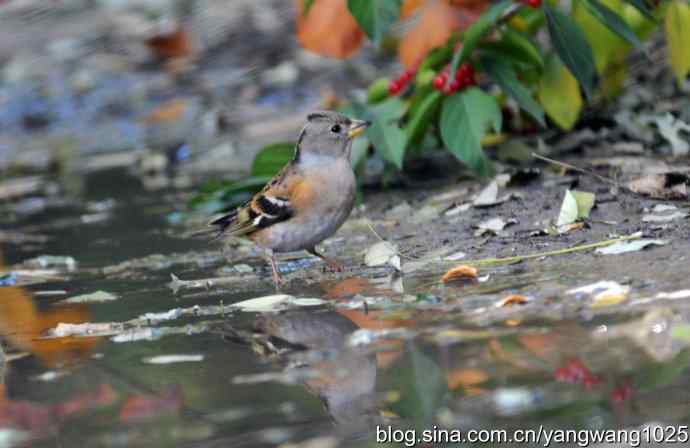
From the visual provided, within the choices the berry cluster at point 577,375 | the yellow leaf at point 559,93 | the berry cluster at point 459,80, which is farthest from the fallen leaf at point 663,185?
the berry cluster at point 577,375

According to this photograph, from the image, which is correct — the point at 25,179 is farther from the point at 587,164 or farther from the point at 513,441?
the point at 513,441

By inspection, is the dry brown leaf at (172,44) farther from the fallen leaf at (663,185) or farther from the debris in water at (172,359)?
the debris in water at (172,359)

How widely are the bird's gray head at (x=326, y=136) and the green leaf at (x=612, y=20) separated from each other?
1.23m

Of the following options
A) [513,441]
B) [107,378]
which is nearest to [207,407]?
Result: [107,378]

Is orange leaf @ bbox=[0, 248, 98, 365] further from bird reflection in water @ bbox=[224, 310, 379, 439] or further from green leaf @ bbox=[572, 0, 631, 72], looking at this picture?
green leaf @ bbox=[572, 0, 631, 72]

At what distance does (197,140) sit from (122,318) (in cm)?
601

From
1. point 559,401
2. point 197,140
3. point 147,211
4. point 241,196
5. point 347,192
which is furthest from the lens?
point 197,140

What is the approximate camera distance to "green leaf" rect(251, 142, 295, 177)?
7.22m

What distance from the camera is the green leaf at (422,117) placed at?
21.8 ft

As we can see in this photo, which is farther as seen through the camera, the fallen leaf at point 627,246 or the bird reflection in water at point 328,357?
the fallen leaf at point 627,246

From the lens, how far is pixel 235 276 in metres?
6.09

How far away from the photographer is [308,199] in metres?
5.96

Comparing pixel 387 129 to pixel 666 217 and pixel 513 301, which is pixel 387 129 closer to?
pixel 666 217

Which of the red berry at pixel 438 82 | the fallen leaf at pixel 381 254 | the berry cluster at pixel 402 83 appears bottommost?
the fallen leaf at pixel 381 254
